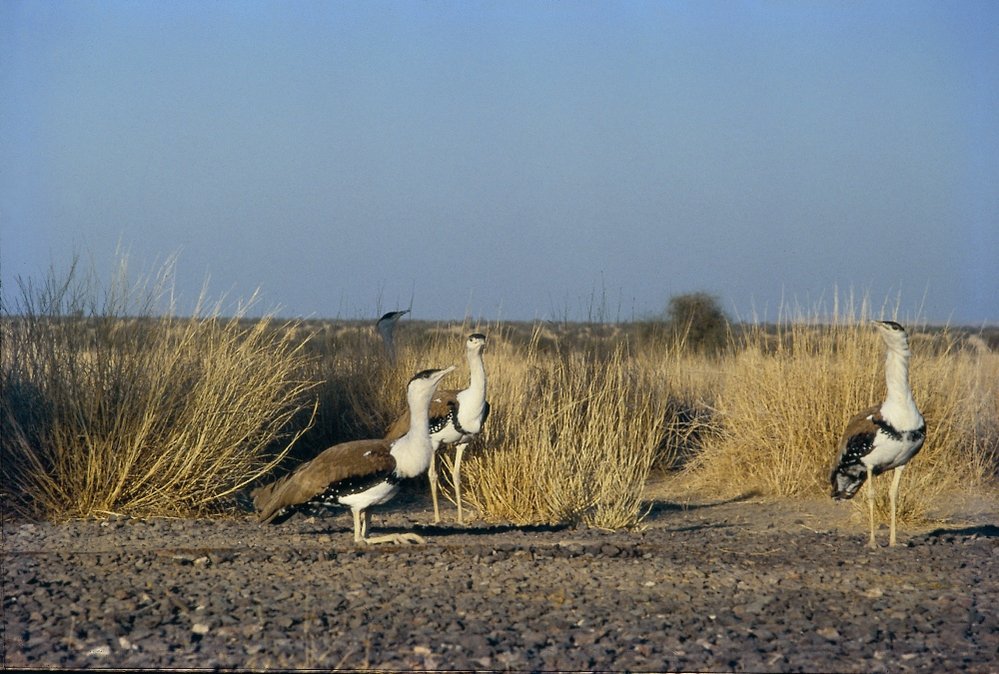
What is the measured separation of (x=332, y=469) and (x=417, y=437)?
28.4 inches

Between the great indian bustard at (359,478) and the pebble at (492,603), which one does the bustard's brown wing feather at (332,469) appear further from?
the pebble at (492,603)

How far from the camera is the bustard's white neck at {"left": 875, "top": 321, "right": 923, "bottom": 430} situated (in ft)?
30.9

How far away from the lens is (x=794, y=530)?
10961mm

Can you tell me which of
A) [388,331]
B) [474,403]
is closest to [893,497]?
[474,403]

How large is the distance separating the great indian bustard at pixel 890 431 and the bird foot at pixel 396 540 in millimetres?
3677

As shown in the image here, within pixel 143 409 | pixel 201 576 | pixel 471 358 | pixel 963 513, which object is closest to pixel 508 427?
pixel 471 358

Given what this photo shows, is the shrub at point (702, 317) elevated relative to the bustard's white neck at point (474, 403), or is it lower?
elevated

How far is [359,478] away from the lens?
8.84 metres

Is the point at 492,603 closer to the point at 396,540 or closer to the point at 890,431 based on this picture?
the point at 396,540

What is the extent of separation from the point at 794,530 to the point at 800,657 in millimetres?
5392

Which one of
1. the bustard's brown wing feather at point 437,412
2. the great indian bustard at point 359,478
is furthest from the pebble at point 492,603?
the bustard's brown wing feather at point 437,412

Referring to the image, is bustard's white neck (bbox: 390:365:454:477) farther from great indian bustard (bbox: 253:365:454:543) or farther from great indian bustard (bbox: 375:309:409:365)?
great indian bustard (bbox: 375:309:409:365)

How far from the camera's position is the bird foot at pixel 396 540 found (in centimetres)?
901

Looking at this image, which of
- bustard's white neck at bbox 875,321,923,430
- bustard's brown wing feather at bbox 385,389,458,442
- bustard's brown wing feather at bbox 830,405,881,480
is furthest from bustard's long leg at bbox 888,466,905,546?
bustard's brown wing feather at bbox 385,389,458,442
